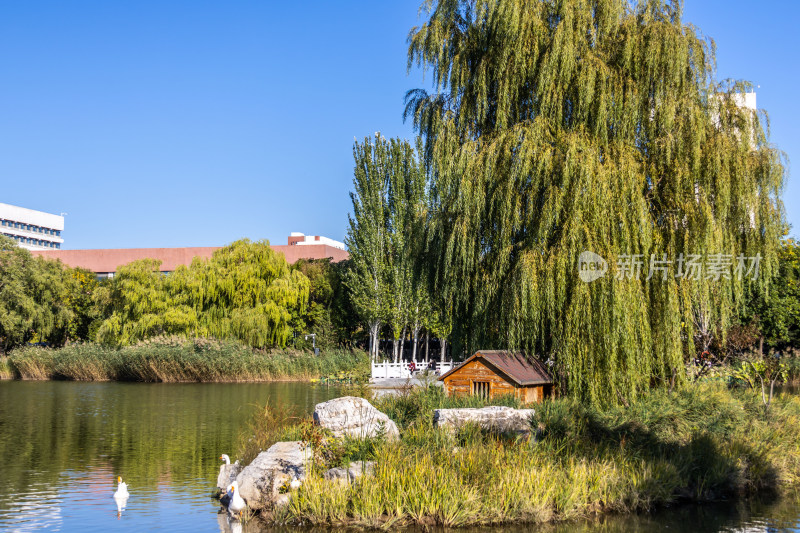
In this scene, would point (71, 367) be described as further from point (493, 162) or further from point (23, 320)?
point (493, 162)

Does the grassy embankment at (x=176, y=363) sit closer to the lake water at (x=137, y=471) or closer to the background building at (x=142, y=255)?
the lake water at (x=137, y=471)

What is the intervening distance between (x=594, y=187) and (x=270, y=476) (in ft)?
29.4

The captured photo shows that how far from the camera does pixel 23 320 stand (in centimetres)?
4472

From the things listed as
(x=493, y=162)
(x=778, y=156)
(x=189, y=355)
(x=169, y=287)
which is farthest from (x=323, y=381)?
(x=778, y=156)

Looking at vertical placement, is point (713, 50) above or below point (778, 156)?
above

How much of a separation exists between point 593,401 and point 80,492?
977 centimetres

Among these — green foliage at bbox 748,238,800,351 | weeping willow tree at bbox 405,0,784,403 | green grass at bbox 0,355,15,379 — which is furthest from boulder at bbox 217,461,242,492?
green grass at bbox 0,355,15,379

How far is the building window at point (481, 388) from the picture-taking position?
52.1 ft

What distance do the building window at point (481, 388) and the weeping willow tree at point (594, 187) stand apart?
1.18 meters

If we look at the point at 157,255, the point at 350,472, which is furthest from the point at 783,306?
the point at 157,255

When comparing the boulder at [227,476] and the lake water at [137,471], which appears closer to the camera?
the lake water at [137,471]

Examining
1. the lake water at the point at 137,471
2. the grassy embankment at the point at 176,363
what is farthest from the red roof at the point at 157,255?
the lake water at the point at 137,471

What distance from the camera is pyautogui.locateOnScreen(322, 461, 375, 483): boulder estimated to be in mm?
10508

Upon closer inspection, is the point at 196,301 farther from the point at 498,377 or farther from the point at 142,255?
the point at 498,377
